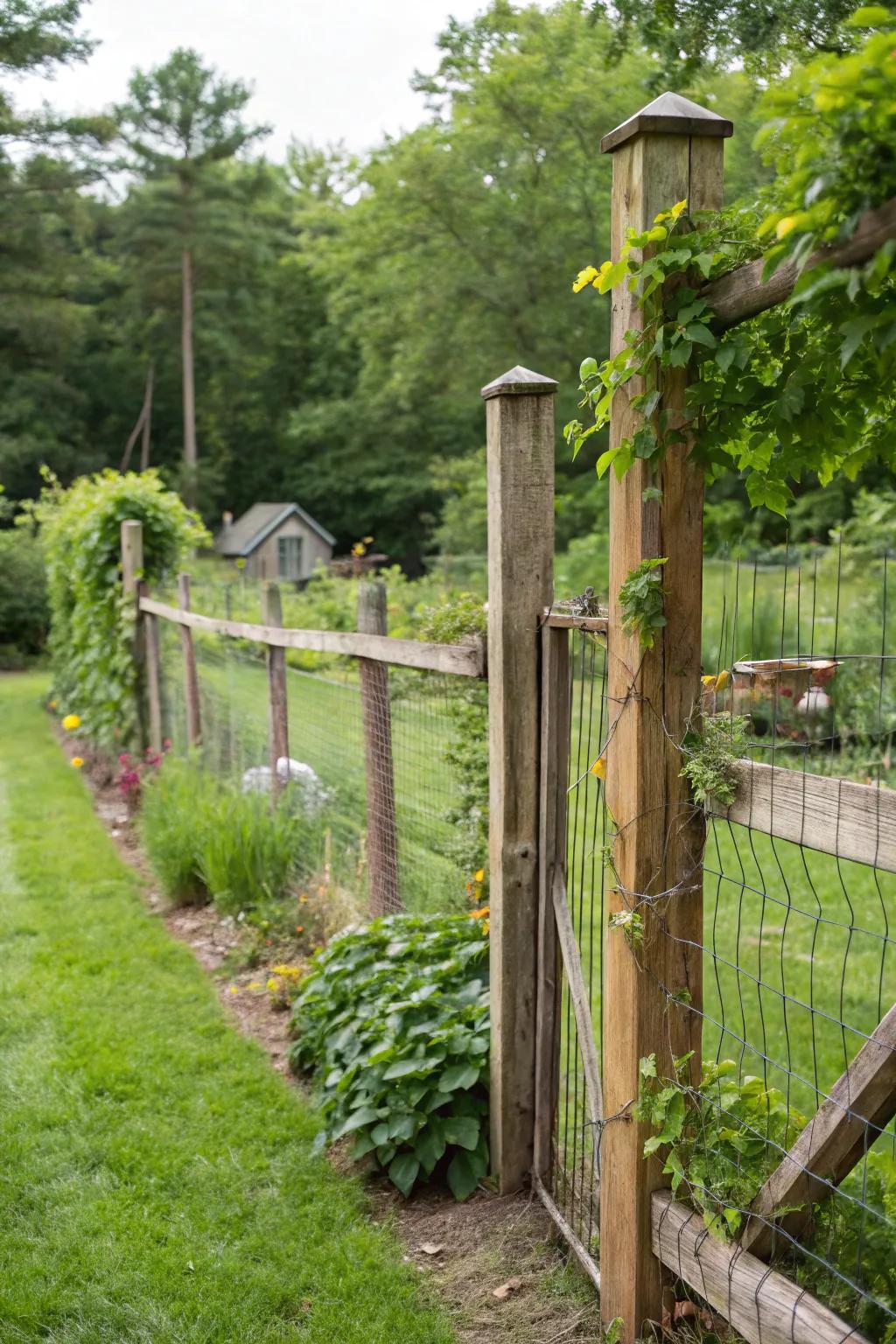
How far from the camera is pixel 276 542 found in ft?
114

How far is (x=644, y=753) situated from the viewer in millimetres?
2283

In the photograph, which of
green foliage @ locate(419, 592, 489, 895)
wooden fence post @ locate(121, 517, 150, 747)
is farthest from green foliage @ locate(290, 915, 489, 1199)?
wooden fence post @ locate(121, 517, 150, 747)

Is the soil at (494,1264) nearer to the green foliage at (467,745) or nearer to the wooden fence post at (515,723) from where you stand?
the wooden fence post at (515,723)

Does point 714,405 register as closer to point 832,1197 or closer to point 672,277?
point 672,277

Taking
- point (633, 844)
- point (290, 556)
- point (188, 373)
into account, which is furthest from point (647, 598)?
point (188, 373)

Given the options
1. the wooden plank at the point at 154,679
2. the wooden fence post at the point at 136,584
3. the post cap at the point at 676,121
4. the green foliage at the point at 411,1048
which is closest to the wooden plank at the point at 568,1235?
the green foliage at the point at 411,1048

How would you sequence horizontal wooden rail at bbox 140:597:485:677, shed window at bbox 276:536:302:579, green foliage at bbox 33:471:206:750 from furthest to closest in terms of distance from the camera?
shed window at bbox 276:536:302:579, green foliage at bbox 33:471:206:750, horizontal wooden rail at bbox 140:597:485:677

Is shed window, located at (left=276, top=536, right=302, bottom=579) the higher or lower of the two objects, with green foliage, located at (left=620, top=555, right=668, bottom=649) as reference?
lower

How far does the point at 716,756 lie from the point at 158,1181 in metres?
2.24

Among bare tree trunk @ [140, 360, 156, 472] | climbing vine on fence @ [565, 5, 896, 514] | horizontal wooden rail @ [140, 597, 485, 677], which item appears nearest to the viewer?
climbing vine on fence @ [565, 5, 896, 514]

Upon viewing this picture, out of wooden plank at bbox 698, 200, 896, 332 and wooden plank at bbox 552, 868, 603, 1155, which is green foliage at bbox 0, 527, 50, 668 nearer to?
wooden plank at bbox 552, 868, 603, 1155

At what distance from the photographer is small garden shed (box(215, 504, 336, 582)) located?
34.0 m

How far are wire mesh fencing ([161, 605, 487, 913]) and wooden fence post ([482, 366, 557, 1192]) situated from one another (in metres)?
0.64

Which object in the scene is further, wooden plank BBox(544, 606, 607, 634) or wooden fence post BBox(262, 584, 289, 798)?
wooden fence post BBox(262, 584, 289, 798)
